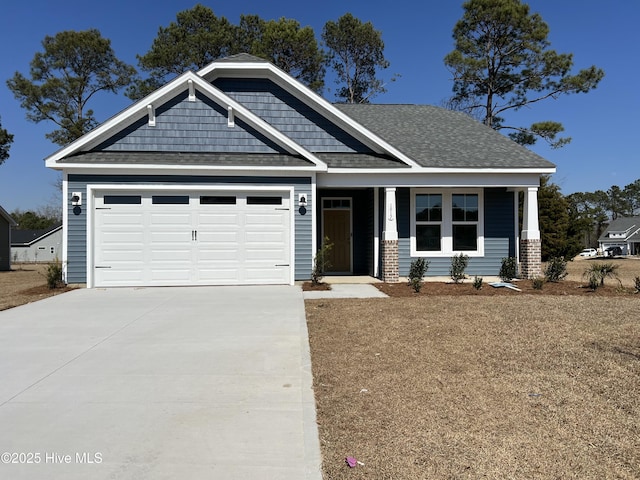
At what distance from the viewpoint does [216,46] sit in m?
27.6

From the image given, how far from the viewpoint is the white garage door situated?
11312mm

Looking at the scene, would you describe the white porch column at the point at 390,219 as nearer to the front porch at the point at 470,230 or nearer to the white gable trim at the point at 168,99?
the front porch at the point at 470,230

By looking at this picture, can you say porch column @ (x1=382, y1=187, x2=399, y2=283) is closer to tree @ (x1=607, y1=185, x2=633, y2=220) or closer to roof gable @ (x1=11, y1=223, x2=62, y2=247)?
roof gable @ (x1=11, y1=223, x2=62, y2=247)

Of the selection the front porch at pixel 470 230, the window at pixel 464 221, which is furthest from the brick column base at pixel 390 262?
the window at pixel 464 221

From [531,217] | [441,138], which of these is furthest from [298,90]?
[531,217]

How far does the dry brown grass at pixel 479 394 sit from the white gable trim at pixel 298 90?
6.56m

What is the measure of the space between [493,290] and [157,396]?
857 centimetres

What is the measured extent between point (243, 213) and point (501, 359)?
7.83m

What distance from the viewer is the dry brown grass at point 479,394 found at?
3.03 meters

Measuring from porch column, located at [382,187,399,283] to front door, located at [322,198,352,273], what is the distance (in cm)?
235

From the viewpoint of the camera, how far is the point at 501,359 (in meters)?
5.26

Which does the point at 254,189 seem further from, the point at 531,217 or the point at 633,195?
the point at 633,195

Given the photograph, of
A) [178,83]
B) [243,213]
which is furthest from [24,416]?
[178,83]

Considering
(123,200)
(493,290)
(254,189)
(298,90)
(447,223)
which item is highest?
(298,90)
